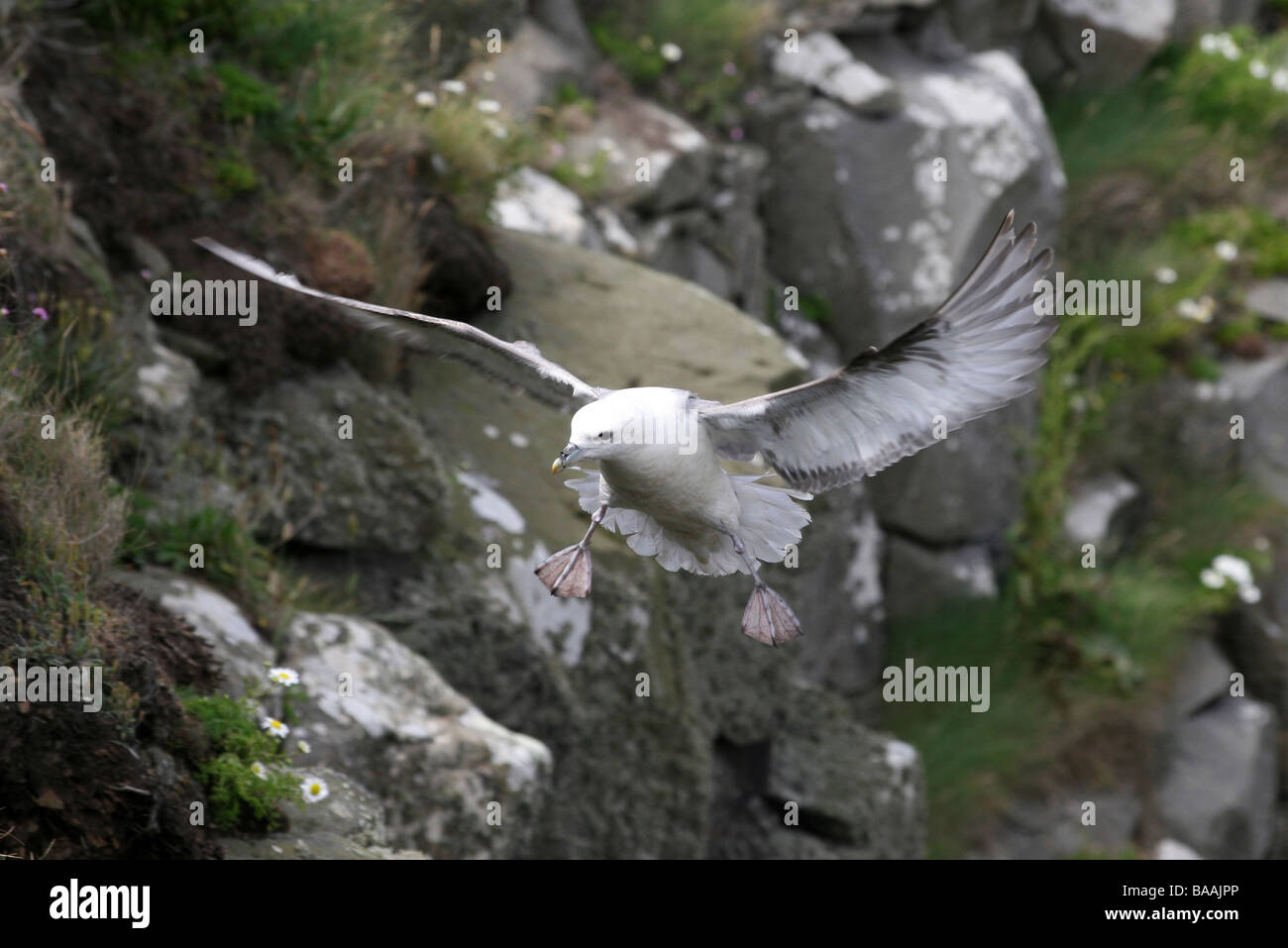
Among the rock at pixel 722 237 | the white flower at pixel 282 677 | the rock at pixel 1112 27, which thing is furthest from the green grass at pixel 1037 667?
the white flower at pixel 282 677

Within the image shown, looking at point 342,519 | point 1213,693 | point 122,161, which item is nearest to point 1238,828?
point 1213,693

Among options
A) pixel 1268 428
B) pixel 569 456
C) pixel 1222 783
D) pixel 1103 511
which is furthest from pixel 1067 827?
pixel 569 456

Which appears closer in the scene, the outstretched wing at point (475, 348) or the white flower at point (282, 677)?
the outstretched wing at point (475, 348)

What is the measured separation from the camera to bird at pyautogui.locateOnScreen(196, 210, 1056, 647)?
315cm

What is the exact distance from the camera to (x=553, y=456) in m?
5.59

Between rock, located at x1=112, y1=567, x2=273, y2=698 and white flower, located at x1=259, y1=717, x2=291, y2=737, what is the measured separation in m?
0.23

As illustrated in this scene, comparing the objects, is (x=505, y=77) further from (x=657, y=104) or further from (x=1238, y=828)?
(x=1238, y=828)

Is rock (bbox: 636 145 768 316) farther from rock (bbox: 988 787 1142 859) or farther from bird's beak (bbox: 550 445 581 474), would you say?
bird's beak (bbox: 550 445 581 474)

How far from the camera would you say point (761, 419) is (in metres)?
3.54

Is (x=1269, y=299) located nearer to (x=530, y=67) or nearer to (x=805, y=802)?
(x=530, y=67)

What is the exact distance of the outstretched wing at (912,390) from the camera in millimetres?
3109

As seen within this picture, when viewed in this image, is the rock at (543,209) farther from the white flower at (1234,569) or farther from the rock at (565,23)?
the white flower at (1234,569)

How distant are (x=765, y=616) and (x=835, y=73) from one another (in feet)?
19.3

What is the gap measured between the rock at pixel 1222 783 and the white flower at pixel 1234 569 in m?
0.91
